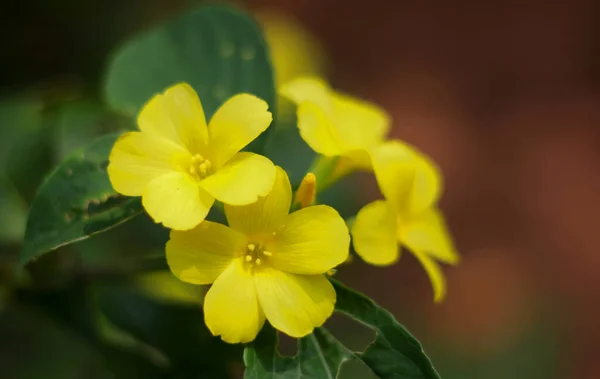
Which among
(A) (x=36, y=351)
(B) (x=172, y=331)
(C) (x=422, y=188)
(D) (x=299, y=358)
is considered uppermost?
(C) (x=422, y=188)

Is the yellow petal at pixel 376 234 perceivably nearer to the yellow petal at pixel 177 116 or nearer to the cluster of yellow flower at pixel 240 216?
the cluster of yellow flower at pixel 240 216

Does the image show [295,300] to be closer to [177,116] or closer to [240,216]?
[240,216]

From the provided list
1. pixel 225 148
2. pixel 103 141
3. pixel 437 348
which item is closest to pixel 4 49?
pixel 103 141

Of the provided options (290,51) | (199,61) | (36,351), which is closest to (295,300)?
(199,61)

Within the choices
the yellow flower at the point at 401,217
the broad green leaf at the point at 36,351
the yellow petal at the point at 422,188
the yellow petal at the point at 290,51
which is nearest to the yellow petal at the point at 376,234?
the yellow flower at the point at 401,217

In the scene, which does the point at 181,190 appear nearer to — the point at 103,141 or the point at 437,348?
the point at 103,141

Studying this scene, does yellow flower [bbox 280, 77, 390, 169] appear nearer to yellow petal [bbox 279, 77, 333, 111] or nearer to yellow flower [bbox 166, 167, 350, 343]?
yellow petal [bbox 279, 77, 333, 111]

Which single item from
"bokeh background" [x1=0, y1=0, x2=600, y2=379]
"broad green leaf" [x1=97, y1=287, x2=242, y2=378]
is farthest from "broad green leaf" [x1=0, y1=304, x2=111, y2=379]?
"broad green leaf" [x1=97, y1=287, x2=242, y2=378]

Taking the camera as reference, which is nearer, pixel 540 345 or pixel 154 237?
pixel 154 237
